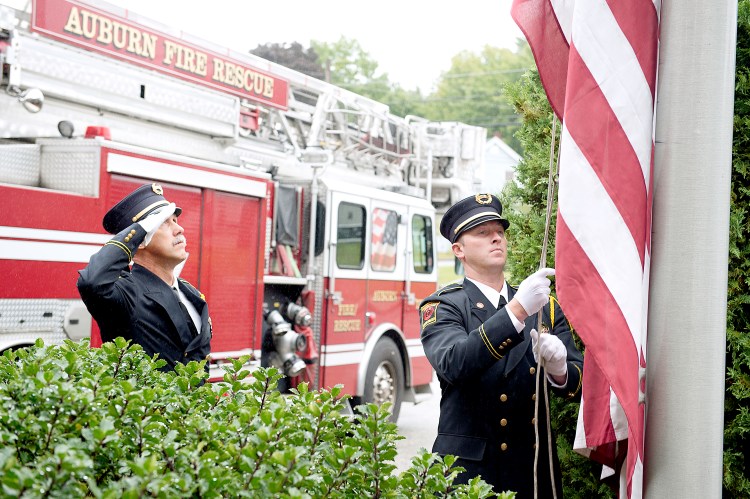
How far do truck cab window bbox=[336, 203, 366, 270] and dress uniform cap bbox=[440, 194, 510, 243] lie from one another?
17.7 feet

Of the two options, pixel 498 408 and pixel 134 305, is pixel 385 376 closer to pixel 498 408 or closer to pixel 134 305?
pixel 134 305

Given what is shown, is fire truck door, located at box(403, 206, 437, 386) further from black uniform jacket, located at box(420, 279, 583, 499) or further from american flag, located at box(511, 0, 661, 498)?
american flag, located at box(511, 0, 661, 498)

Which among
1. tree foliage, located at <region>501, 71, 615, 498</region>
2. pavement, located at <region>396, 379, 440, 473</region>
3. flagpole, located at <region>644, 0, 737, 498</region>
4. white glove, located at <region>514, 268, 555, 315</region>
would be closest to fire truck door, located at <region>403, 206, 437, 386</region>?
pavement, located at <region>396, 379, 440, 473</region>

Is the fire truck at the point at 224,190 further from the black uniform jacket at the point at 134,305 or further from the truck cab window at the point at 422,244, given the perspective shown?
the black uniform jacket at the point at 134,305

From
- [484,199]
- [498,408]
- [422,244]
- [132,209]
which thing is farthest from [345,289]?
[498,408]

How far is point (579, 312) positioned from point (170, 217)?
93.7 inches

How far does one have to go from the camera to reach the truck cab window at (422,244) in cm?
1017

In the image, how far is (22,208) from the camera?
5.44 metres

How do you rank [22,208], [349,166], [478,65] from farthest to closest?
[478,65]
[349,166]
[22,208]

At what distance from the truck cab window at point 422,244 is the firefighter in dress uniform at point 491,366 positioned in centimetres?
694

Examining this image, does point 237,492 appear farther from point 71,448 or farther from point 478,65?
point 478,65

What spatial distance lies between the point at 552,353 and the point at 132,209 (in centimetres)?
224

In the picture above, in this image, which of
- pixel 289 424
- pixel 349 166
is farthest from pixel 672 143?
pixel 349 166

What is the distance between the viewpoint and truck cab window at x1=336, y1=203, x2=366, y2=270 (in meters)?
8.75
